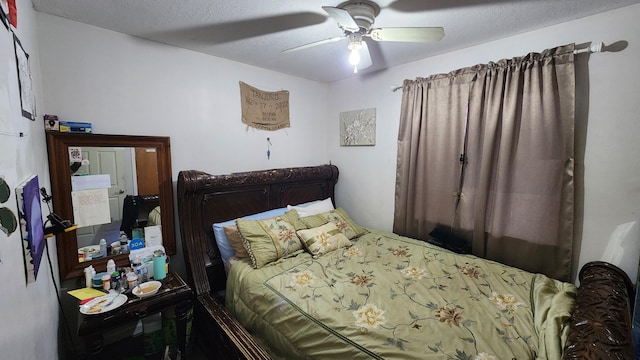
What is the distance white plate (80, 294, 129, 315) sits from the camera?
1428 millimetres

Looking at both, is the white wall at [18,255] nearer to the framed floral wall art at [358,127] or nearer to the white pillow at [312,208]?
the white pillow at [312,208]

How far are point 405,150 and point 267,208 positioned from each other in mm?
1475

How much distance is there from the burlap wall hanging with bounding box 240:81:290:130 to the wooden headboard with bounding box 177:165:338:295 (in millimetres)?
505

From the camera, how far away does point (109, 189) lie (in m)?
1.84

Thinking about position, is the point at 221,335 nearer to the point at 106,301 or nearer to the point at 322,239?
the point at 106,301

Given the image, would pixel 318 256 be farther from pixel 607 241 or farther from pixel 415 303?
pixel 607 241

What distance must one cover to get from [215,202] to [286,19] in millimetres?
1528

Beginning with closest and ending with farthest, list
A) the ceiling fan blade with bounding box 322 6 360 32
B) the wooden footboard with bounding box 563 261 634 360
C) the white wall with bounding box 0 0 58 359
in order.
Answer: the white wall with bounding box 0 0 58 359 < the wooden footboard with bounding box 563 261 634 360 < the ceiling fan blade with bounding box 322 6 360 32

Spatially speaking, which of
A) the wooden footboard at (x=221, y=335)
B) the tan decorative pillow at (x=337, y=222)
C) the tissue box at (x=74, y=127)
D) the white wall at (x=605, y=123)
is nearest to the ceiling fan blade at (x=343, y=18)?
the white wall at (x=605, y=123)

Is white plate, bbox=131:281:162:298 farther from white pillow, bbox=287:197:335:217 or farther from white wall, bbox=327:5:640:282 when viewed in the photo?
white wall, bbox=327:5:640:282

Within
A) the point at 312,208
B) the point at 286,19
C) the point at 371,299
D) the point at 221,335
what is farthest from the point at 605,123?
the point at 221,335

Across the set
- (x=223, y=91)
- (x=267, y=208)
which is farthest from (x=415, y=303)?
(x=223, y=91)

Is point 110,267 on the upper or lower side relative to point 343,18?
lower

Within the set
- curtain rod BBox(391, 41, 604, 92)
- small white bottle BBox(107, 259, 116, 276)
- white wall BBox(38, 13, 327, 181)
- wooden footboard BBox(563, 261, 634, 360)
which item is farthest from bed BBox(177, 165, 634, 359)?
curtain rod BBox(391, 41, 604, 92)
